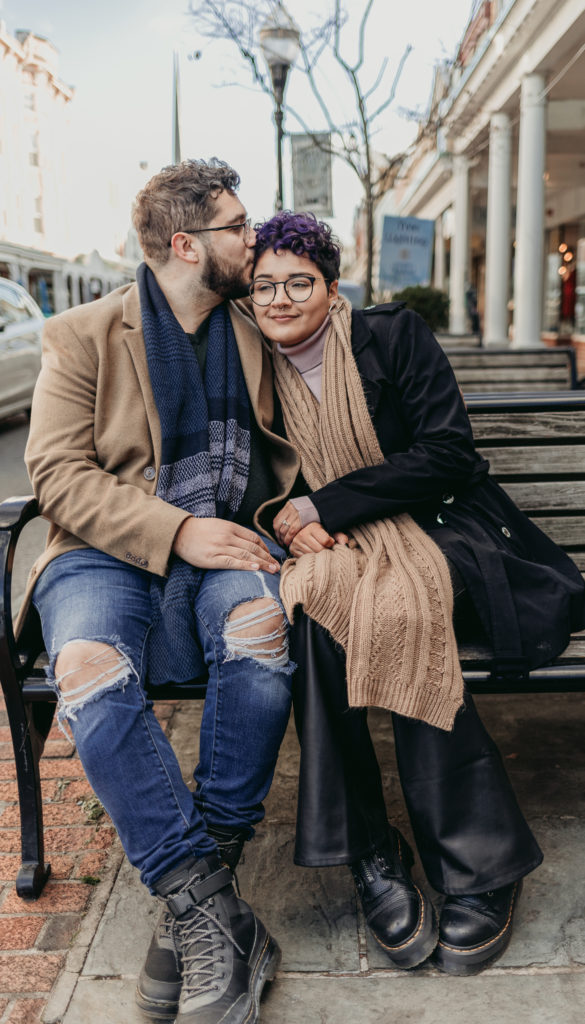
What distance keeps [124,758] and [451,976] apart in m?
0.90

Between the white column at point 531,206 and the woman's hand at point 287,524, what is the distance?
11222 mm

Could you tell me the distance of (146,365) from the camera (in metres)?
2.54

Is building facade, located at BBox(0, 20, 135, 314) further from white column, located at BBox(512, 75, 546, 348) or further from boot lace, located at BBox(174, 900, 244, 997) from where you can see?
boot lace, located at BBox(174, 900, 244, 997)

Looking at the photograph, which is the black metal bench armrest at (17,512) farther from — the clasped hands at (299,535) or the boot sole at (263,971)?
the boot sole at (263,971)

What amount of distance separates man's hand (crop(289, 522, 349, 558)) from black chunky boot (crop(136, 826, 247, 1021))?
0.97m

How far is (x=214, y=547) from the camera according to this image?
2.36 m

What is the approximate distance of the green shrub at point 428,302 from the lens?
42.7 feet

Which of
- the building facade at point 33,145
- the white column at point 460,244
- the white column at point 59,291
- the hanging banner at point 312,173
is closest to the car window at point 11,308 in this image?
the hanging banner at point 312,173

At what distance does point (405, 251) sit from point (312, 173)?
1496 millimetres

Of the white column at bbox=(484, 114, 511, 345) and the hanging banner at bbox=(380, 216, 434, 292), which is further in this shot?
the white column at bbox=(484, 114, 511, 345)

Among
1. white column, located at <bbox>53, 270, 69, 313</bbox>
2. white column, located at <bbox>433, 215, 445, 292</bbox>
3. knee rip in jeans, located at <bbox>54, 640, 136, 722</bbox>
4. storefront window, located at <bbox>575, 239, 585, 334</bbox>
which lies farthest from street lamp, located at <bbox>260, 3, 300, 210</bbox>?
white column, located at <bbox>433, 215, 445, 292</bbox>

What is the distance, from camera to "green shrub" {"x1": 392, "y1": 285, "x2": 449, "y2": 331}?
1300 centimetres

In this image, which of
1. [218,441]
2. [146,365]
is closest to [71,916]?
[218,441]

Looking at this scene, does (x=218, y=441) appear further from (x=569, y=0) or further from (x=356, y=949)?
(x=569, y=0)
